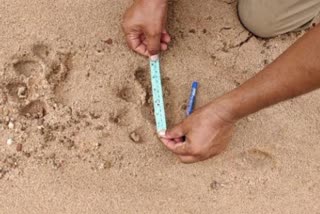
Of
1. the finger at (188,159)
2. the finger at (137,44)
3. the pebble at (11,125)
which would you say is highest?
the finger at (137,44)

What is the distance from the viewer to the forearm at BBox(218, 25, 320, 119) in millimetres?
1413

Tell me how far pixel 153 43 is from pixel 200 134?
1.13 feet

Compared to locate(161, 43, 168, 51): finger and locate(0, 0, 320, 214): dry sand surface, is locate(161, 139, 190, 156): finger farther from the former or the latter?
locate(161, 43, 168, 51): finger

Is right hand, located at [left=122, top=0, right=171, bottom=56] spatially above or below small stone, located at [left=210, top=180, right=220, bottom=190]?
above

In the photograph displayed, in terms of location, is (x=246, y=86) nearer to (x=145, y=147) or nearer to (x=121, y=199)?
(x=145, y=147)

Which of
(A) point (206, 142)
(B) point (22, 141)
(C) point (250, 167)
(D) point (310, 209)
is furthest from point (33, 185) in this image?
(D) point (310, 209)

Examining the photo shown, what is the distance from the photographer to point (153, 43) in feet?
6.18

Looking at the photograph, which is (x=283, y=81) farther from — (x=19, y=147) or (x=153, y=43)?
(x=19, y=147)

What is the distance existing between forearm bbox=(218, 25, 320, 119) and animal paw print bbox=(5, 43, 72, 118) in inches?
21.5

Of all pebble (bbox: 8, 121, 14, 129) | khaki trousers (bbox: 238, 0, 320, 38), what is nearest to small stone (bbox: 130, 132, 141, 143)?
pebble (bbox: 8, 121, 14, 129)

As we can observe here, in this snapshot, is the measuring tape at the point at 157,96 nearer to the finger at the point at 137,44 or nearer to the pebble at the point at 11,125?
the finger at the point at 137,44

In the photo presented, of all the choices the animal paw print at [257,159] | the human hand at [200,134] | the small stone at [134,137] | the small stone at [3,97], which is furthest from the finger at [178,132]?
the small stone at [3,97]

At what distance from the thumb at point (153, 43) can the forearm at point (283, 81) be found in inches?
12.3

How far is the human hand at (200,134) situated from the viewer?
1.73 m
